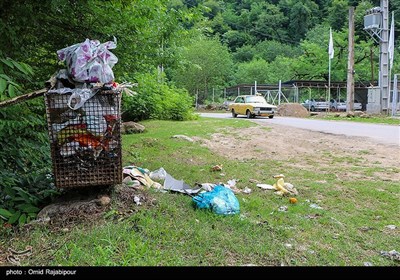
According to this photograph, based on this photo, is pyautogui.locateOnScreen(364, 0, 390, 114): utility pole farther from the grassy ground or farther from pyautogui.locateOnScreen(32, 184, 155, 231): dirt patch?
pyautogui.locateOnScreen(32, 184, 155, 231): dirt patch

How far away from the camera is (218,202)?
13.1 ft

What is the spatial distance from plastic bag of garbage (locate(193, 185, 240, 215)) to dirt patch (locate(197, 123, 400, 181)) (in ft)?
10.4

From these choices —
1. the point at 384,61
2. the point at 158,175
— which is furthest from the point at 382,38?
the point at 158,175

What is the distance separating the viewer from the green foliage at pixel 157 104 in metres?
15.4

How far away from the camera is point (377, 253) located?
3.33m

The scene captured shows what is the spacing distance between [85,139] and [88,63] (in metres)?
0.74

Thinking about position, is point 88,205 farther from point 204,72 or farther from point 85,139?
point 204,72

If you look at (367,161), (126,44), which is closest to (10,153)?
(126,44)

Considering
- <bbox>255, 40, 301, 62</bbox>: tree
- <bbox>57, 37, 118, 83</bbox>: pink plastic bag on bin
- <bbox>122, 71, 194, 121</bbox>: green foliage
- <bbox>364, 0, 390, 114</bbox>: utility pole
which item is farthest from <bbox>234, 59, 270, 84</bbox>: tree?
<bbox>57, 37, 118, 83</bbox>: pink plastic bag on bin

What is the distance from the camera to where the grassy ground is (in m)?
2.95

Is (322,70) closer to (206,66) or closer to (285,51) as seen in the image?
(206,66)

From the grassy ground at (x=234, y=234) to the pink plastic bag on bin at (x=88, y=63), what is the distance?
4.30 ft

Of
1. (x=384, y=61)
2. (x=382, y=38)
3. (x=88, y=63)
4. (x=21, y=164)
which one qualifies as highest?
(x=382, y=38)

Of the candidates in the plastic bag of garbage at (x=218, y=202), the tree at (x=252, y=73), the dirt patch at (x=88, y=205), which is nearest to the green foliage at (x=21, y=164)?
the dirt patch at (x=88, y=205)
